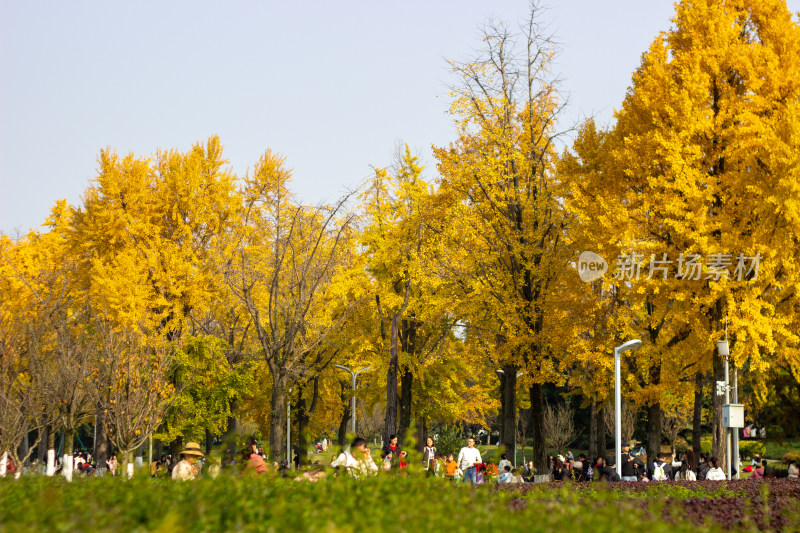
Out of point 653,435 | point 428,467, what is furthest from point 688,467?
point 428,467

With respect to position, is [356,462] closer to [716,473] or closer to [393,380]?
[716,473]

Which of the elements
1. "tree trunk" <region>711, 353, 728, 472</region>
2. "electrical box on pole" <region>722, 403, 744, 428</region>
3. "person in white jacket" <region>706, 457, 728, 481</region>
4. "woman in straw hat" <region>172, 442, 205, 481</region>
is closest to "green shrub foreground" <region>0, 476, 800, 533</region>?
"woman in straw hat" <region>172, 442, 205, 481</region>

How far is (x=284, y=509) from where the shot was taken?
5840mm

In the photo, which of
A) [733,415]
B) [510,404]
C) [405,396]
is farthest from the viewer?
[405,396]

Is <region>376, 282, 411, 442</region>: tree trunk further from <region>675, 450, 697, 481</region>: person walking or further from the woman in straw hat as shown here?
the woman in straw hat

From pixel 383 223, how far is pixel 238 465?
1927 centimetres
